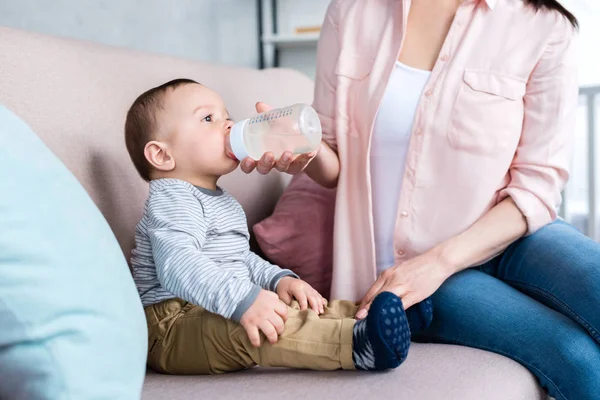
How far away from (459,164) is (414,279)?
24cm

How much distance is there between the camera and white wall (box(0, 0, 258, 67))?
1348 mm

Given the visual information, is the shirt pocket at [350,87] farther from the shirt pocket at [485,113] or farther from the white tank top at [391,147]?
the shirt pocket at [485,113]

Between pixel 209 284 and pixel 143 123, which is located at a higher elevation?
A: pixel 143 123

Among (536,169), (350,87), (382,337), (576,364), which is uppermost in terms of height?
(350,87)

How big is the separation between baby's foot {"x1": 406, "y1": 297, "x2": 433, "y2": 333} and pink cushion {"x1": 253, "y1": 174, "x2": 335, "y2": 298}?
1.10 ft

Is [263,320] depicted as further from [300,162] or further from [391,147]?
[391,147]

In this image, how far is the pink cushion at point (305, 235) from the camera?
132 cm

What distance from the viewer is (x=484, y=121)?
44.8 inches

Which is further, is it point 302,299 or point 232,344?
point 302,299

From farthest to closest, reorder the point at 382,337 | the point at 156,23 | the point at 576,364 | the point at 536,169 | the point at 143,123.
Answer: the point at 156,23 → the point at 536,169 → the point at 143,123 → the point at 576,364 → the point at 382,337

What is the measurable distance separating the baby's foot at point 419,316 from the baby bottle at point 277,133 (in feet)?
1.01

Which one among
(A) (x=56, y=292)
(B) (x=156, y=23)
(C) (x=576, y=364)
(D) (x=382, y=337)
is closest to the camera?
(A) (x=56, y=292)

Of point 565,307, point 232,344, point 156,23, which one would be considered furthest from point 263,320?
point 156,23

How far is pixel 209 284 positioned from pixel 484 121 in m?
0.59
